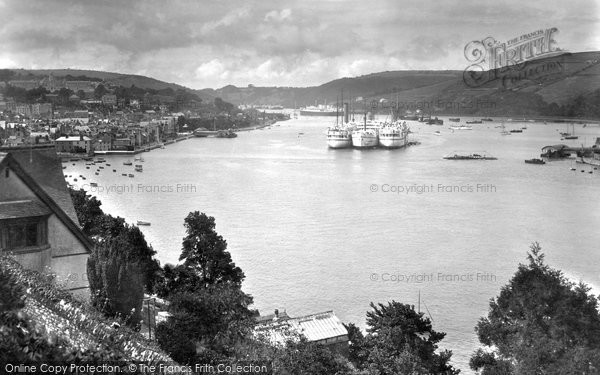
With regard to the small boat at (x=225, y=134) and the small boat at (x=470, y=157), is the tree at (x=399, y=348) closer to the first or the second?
the small boat at (x=470, y=157)

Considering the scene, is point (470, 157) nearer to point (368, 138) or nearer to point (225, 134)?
point (368, 138)

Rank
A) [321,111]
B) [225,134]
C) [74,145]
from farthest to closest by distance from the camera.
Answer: [321,111] → [225,134] → [74,145]

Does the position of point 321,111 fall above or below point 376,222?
above

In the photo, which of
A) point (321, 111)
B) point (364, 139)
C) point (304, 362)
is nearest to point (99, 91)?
point (364, 139)

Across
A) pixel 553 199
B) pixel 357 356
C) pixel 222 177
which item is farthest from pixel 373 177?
pixel 357 356

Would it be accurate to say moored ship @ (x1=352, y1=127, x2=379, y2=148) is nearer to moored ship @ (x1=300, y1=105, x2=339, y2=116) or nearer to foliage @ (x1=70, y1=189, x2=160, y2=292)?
foliage @ (x1=70, y1=189, x2=160, y2=292)

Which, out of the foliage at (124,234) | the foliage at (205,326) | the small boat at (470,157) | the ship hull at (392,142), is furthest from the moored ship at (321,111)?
the foliage at (205,326)

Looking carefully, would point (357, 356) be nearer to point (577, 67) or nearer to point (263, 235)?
point (263, 235)
